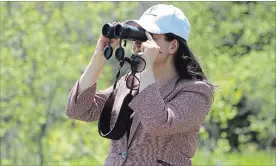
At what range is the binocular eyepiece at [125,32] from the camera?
265cm

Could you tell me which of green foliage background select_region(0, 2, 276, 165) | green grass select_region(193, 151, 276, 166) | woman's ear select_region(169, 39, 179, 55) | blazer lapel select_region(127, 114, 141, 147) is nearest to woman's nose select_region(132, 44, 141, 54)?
woman's ear select_region(169, 39, 179, 55)

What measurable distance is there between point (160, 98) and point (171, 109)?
60mm

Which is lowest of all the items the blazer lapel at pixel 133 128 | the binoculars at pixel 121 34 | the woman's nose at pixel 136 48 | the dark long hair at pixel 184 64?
the blazer lapel at pixel 133 128

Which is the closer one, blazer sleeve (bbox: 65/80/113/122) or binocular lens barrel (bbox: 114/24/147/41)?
binocular lens barrel (bbox: 114/24/147/41)

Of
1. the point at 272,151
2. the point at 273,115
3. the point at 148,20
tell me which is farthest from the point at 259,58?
the point at 272,151

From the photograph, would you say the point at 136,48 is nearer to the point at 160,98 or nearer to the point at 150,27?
the point at 150,27

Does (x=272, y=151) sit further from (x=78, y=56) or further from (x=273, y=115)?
(x=78, y=56)

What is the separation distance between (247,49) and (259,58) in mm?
A: 222

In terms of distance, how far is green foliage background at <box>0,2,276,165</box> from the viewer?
5.73 meters

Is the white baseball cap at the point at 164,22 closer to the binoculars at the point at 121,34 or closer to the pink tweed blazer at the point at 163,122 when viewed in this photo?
the binoculars at the point at 121,34

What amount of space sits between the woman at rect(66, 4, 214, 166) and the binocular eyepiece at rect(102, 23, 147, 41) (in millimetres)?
27

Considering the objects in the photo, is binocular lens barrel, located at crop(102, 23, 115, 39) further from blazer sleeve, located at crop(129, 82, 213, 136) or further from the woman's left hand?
blazer sleeve, located at crop(129, 82, 213, 136)

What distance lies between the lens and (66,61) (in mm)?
5777

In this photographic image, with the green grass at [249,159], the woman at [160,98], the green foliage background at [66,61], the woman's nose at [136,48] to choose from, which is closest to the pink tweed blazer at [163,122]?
the woman at [160,98]
